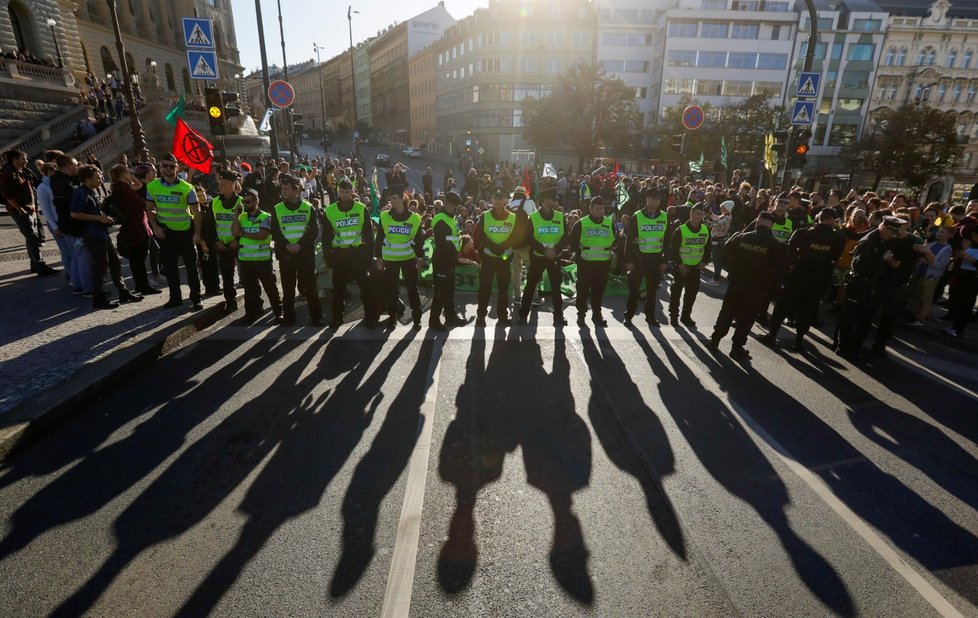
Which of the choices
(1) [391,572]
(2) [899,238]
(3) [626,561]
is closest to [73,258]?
(1) [391,572]

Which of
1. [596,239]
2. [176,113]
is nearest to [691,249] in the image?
[596,239]

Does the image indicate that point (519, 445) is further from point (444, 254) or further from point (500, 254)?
point (500, 254)

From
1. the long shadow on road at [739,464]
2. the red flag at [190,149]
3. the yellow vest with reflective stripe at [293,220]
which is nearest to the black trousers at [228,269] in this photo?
the yellow vest with reflective stripe at [293,220]

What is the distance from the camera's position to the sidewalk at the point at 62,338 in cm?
467

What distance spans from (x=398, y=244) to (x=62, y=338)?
4194 millimetres

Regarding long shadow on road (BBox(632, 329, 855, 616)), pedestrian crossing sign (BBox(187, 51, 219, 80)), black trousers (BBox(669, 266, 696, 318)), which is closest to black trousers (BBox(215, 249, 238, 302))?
pedestrian crossing sign (BBox(187, 51, 219, 80))

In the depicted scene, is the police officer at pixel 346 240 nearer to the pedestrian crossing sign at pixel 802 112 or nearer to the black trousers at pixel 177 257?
the black trousers at pixel 177 257

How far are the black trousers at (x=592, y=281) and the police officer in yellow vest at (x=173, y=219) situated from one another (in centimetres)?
575

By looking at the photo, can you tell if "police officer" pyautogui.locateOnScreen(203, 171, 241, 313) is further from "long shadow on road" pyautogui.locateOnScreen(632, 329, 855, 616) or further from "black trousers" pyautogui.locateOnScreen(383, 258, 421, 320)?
"long shadow on road" pyautogui.locateOnScreen(632, 329, 855, 616)

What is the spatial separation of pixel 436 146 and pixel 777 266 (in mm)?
69111

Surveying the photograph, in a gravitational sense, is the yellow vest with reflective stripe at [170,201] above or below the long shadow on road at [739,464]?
above

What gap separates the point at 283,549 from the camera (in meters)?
3.12

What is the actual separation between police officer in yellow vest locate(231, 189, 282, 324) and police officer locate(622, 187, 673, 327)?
211 inches

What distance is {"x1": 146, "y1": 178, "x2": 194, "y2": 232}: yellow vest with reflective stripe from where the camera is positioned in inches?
279
